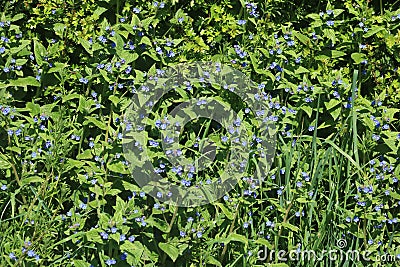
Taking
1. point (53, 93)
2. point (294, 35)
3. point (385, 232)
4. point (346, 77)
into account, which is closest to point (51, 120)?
point (53, 93)

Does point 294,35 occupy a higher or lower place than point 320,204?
higher

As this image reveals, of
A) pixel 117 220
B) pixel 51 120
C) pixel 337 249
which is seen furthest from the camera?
pixel 51 120

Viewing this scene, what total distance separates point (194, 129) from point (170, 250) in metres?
0.72

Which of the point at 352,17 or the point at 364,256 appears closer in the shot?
the point at 364,256

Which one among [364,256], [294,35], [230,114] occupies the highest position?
[294,35]

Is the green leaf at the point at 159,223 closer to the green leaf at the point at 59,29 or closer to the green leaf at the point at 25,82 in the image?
the green leaf at the point at 25,82

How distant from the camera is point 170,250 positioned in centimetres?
312

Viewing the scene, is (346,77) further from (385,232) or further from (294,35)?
(385,232)

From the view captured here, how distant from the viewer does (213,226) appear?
321cm

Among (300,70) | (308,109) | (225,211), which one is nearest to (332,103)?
(308,109)

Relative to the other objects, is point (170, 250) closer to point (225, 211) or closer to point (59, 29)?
point (225, 211)

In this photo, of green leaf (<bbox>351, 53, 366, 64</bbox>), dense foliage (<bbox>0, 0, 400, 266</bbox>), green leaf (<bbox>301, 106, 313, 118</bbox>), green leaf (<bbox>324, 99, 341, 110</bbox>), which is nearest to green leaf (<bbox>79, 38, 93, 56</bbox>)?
dense foliage (<bbox>0, 0, 400, 266</bbox>)

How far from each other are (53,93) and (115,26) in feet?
1.67

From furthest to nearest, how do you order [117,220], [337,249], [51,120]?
[51,120], [337,249], [117,220]
